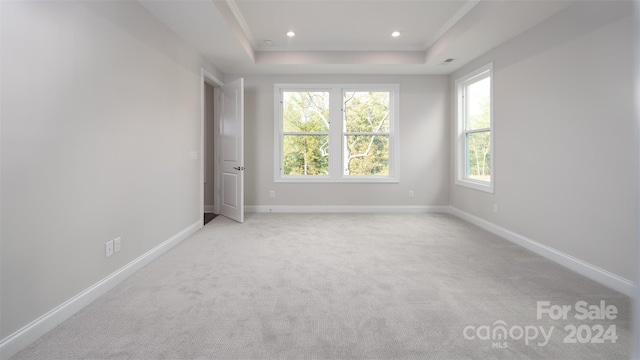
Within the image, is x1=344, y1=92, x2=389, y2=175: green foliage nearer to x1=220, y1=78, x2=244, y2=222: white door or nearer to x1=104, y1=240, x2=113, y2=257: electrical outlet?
x1=220, y1=78, x2=244, y2=222: white door

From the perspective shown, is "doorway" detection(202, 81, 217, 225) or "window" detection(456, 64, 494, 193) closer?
"window" detection(456, 64, 494, 193)

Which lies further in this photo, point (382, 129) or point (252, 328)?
point (382, 129)

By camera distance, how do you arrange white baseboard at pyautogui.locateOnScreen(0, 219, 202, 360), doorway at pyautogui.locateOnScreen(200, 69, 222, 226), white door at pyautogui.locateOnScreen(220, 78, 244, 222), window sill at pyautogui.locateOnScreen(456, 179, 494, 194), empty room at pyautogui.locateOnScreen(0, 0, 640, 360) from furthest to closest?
1. doorway at pyautogui.locateOnScreen(200, 69, 222, 226)
2. white door at pyautogui.locateOnScreen(220, 78, 244, 222)
3. window sill at pyautogui.locateOnScreen(456, 179, 494, 194)
4. empty room at pyautogui.locateOnScreen(0, 0, 640, 360)
5. white baseboard at pyautogui.locateOnScreen(0, 219, 202, 360)

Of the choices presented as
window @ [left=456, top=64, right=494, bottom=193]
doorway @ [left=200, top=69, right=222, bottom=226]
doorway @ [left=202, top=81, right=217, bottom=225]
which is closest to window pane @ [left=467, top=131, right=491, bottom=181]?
window @ [left=456, top=64, right=494, bottom=193]

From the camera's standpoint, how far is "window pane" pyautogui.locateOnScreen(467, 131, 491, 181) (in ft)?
14.5

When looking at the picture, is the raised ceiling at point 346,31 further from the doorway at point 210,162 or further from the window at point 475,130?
the doorway at point 210,162

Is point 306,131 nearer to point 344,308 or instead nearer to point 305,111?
point 305,111

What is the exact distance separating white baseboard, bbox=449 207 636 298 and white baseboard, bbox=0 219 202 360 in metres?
3.19

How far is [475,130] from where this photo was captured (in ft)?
15.5

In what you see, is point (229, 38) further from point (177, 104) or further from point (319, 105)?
point (319, 105)

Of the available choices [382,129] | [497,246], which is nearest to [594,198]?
[497,246]

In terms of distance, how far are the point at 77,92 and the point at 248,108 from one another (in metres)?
3.50

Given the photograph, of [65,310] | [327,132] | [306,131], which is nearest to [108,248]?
[65,310]

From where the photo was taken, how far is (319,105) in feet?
18.2
